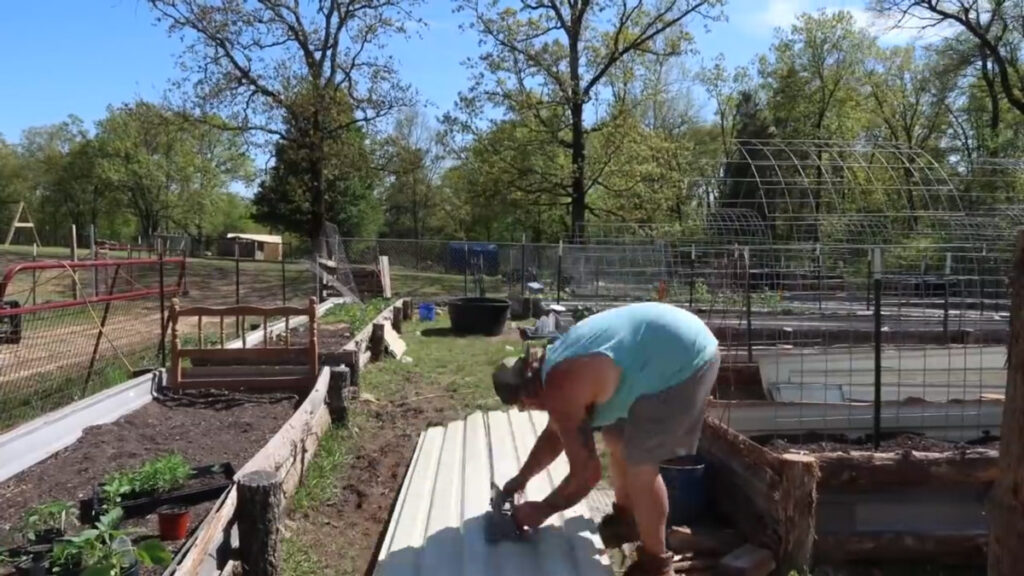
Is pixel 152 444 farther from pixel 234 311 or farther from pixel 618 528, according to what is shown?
pixel 618 528

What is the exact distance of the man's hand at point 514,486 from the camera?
12.4 ft

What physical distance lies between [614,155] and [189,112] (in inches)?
519

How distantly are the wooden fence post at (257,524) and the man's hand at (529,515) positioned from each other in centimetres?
109

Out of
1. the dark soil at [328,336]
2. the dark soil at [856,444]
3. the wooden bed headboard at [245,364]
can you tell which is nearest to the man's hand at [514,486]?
the dark soil at [856,444]

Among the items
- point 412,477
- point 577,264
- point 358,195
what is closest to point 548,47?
point 577,264

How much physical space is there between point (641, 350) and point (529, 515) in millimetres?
1045

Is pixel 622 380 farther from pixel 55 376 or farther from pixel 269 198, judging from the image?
pixel 269 198

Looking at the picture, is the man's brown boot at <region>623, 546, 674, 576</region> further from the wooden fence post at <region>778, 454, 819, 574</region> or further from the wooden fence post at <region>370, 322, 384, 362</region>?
the wooden fence post at <region>370, 322, 384, 362</region>

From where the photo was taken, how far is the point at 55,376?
807cm

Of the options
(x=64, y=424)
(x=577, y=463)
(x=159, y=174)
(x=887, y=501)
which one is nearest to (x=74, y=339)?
(x=64, y=424)

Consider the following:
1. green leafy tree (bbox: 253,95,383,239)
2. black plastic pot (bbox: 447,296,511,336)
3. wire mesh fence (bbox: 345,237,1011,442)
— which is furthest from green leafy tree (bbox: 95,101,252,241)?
black plastic pot (bbox: 447,296,511,336)

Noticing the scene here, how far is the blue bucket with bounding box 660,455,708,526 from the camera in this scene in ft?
15.0

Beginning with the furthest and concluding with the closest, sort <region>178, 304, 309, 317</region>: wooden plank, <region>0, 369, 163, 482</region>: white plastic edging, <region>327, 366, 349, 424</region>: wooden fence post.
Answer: <region>178, 304, 309, 317</region>: wooden plank
<region>327, 366, 349, 424</region>: wooden fence post
<region>0, 369, 163, 482</region>: white plastic edging

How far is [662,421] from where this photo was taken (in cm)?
321
